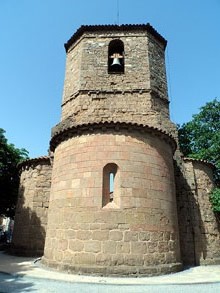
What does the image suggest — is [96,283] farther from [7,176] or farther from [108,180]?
[7,176]

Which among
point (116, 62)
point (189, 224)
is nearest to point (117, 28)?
point (116, 62)

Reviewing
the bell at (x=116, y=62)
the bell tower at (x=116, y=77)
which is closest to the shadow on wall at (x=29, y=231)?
the bell tower at (x=116, y=77)

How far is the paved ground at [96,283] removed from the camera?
547 centimetres

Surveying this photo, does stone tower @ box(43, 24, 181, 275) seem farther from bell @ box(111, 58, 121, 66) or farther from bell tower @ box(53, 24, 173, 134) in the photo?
bell @ box(111, 58, 121, 66)

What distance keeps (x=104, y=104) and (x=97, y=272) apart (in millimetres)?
7556

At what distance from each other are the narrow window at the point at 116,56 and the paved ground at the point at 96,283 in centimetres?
960

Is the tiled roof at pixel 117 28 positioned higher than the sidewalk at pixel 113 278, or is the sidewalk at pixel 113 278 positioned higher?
the tiled roof at pixel 117 28

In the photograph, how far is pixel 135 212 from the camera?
7320mm

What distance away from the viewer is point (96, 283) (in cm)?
586

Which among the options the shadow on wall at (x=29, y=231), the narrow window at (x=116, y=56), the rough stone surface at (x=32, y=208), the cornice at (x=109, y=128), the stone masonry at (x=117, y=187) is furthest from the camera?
the narrow window at (x=116, y=56)

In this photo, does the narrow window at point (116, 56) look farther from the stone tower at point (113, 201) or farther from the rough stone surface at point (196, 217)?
the rough stone surface at point (196, 217)

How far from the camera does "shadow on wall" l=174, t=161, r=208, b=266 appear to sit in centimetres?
964

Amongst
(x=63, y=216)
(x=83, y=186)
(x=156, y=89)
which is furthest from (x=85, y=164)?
(x=156, y=89)

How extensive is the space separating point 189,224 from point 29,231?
6908 millimetres
